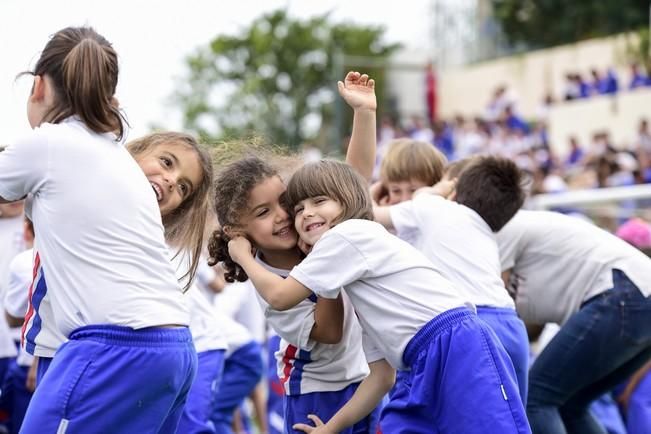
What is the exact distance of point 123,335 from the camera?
10.6ft

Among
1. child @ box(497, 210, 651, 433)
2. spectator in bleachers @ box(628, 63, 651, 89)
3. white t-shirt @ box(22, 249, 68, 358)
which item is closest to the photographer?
white t-shirt @ box(22, 249, 68, 358)

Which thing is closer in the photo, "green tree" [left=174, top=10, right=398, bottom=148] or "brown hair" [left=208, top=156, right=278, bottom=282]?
"brown hair" [left=208, top=156, right=278, bottom=282]

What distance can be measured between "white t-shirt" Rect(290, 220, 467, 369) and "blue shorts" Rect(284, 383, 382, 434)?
0.43 meters

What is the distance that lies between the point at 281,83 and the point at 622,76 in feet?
55.5

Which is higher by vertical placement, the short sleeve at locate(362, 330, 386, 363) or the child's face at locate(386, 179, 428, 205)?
the child's face at locate(386, 179, 428, 205)

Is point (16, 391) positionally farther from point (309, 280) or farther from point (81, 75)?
point (81, 75)

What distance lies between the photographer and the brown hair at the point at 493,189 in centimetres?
471

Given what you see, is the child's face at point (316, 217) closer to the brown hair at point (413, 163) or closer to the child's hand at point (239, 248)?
the child's hand at point (239, 248)

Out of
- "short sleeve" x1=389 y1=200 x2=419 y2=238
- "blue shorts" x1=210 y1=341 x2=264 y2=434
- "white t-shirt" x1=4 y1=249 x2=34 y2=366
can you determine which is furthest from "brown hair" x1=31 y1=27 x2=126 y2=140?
"blue shorts" x1=210 y1=341 x2=264 y2=434

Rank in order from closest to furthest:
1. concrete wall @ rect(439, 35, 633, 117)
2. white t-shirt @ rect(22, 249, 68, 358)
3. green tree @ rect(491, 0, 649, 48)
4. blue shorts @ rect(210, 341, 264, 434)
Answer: white t-shirt @ rect(22, 249, 68, 358)
blue shorts @ rect(210, 341, 264, 434)
concrete wall @ rect(439, 35, 633, 117)
green tree @ rect(491, 0, 649, 48)

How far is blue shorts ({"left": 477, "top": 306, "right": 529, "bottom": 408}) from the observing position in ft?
14.8

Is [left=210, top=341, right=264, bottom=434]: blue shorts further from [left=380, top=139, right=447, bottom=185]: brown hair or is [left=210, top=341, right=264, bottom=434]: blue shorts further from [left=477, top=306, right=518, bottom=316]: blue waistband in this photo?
[left=477, top=306, right=518, bottom=316]: blue waistband

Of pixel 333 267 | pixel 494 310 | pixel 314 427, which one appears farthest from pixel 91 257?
pixel 494 310

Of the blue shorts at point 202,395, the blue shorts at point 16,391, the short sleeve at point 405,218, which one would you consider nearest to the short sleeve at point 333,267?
the short sleeve at point 405,218
